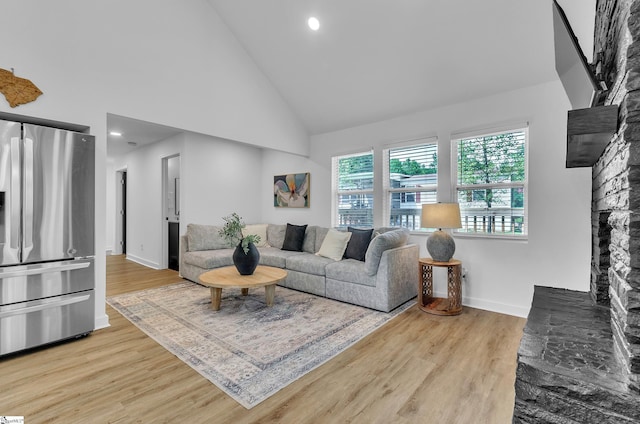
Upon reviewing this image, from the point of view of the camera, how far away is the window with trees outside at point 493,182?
11.2 ft

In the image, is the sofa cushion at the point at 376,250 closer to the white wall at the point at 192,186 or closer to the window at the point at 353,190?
Result: the window at the point at 353,190

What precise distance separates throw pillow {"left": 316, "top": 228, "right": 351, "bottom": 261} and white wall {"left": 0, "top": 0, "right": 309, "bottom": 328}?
1829mm

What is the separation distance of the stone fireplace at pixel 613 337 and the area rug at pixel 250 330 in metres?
1.47

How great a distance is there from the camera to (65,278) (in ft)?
8.70

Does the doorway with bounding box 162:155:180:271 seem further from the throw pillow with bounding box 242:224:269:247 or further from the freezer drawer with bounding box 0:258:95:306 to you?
the freezer drawer with bounding box 0:258:95:306

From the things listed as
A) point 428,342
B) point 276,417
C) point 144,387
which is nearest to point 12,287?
point 144,387

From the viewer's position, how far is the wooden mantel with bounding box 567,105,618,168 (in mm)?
1245

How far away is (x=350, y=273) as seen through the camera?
12.0 feet

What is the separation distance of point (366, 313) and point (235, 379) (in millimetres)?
1709

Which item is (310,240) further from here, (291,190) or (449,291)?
(449,291)

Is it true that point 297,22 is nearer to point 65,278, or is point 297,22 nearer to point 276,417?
point 65,278

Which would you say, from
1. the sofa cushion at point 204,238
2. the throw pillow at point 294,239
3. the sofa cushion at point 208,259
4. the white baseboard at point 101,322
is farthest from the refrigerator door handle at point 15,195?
the throw pillow at point 294,239

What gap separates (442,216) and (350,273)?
1254 mm

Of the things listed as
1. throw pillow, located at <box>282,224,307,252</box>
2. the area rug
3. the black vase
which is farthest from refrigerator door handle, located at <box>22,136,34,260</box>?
throw pillow, located at <box>282,224,307,252</box>
